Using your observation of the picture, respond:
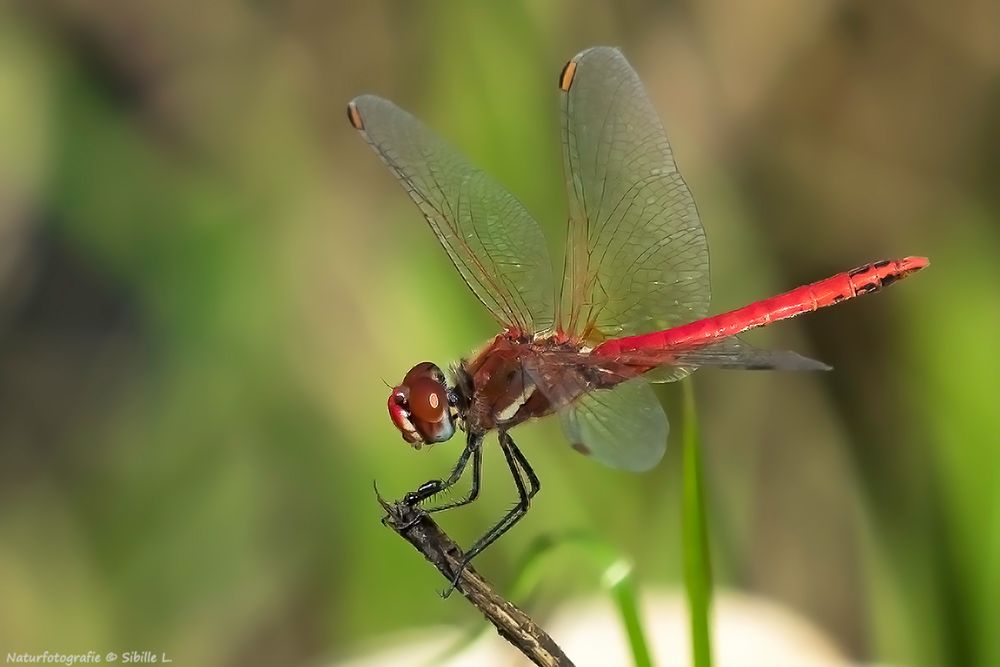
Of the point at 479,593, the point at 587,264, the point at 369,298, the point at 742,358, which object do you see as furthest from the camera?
the point at 369,298

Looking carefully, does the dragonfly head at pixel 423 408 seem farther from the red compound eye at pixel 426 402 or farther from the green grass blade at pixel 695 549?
the green grass blade at pixel 695 549

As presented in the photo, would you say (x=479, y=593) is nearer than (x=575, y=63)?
Yes

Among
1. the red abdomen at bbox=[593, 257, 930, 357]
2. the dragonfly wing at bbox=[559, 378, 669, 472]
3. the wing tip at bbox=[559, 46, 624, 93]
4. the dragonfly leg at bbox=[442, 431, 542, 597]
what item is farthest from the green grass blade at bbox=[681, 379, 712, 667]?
the wing tip at bbox=[559, 46, 624, 93]

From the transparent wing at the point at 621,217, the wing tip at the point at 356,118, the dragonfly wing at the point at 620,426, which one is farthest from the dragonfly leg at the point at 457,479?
the wing tip at the point at 356,118

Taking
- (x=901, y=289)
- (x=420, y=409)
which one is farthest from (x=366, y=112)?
(x=901, y=289)

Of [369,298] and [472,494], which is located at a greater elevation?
[369,298]

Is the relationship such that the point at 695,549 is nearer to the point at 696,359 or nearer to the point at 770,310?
the point at 696,359

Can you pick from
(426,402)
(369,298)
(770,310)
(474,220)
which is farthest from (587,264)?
(369,298)
